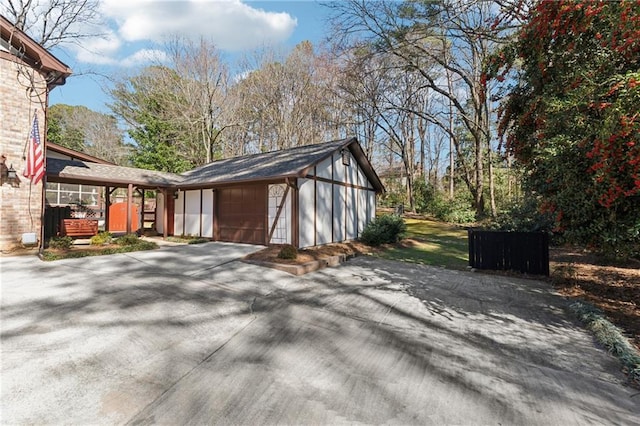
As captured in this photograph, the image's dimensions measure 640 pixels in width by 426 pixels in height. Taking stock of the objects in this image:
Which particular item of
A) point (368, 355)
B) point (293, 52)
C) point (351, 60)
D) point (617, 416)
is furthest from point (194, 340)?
point (293, 52)

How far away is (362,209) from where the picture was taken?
14.3 metres

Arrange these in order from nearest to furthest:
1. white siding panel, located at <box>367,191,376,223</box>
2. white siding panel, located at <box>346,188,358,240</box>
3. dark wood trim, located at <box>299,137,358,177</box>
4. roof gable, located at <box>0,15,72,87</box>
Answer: roof gable, located at <box>0,15,72,87</box>
dark wood trim, located at <box>299,137,358,177</box>
white siding panel, located at <box>346,188,358,240</box>
white siding panel, located at <box>367,191,376,223</box>

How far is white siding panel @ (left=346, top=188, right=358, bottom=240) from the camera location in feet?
42.8

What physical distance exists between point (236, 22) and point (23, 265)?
15439 mm

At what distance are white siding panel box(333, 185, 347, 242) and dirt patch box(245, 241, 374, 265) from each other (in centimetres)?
90

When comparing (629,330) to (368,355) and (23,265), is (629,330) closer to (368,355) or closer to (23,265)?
(368,355)

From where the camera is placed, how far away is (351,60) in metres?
11.5

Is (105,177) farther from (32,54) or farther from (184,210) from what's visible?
(32,54)

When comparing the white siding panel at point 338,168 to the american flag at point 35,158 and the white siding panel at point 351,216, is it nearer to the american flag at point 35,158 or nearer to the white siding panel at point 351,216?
the white siding panel at point 351,216

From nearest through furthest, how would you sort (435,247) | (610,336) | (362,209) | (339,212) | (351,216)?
(610,336)
(339,212)
(435,247)
(351,216)
(362,209)

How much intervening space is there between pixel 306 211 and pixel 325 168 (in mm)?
2115

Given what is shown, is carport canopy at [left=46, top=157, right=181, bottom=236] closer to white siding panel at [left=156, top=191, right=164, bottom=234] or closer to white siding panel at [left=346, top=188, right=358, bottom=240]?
white siding panel at [left=156, top=191, right=164, bottom=234]

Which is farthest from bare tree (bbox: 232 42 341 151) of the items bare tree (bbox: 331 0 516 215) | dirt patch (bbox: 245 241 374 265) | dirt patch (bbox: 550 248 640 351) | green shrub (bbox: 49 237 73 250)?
dirt patch (bbox: 550 248 640 351)

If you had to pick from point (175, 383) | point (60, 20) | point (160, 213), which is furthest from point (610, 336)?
point (60, 20)
